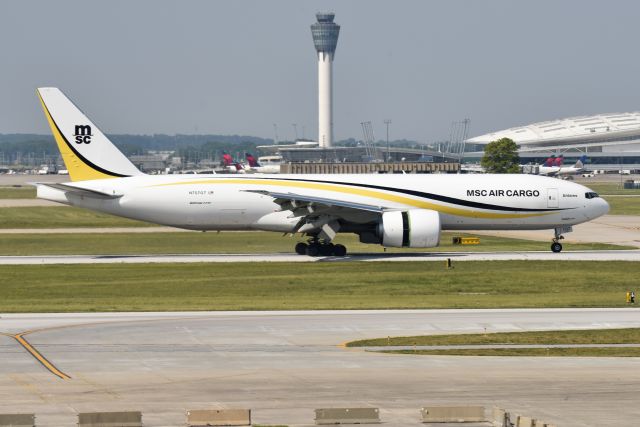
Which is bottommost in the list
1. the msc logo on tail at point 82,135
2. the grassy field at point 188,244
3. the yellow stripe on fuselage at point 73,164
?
the grassy field at point 188,244

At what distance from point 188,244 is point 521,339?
40260 millimetres

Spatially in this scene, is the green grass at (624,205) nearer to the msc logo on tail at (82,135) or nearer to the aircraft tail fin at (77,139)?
the aircraft tail fin at (77,139)

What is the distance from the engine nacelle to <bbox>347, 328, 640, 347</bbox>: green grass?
24.6 meters

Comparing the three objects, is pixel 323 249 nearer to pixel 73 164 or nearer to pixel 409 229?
pixel 409 229

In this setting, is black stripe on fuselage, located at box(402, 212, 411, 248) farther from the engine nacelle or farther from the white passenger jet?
the white passenger jet

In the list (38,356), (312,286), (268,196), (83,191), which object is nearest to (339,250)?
(268,196)

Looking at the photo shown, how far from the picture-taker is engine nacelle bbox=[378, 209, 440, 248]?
202ft

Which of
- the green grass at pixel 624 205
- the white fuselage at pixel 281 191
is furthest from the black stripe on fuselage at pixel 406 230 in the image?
the green grass at pixel 624 205

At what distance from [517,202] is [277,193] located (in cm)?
1410

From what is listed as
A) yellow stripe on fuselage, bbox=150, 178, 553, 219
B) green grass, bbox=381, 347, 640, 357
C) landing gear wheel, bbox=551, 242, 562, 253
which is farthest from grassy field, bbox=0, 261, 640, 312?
green grass, bbox=381, 347, 640, 357

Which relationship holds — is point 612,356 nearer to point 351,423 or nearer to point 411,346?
point 411,346

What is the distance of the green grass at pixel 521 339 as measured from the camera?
35.3 m

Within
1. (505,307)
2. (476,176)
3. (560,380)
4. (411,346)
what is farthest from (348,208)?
(560,380)

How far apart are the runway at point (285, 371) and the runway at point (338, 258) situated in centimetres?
2057
